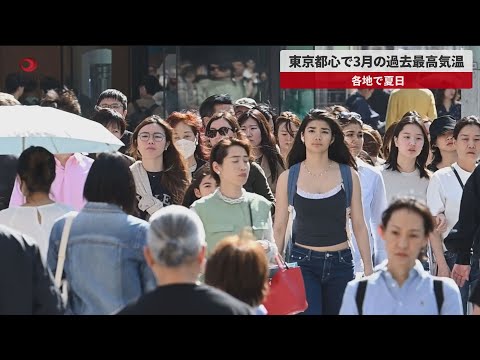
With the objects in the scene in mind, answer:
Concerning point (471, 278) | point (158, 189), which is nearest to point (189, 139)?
point (158, 189)

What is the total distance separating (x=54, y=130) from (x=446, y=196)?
293cm

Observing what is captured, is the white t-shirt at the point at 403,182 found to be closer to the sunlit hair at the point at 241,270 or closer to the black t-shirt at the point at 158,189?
the black t-shirt at the point at 158,189

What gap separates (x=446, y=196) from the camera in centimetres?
920

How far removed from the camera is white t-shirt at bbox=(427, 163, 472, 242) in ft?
30.1

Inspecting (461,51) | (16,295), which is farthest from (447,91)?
(16,295)

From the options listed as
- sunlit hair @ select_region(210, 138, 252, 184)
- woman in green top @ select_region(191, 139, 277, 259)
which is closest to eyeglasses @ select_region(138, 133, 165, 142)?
sunlit hair @ select_region(210, 138, 252, 184)

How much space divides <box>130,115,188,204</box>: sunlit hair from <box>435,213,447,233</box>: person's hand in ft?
6.15

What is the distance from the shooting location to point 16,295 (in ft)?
19.3

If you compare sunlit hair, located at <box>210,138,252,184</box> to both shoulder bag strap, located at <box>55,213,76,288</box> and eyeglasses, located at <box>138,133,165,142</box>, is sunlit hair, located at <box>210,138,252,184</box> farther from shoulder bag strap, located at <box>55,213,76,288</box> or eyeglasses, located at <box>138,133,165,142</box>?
shoulder bag strap, located at <box>55,213,76,288</box>

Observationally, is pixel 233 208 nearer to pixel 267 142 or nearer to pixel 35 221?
pixel 35 221

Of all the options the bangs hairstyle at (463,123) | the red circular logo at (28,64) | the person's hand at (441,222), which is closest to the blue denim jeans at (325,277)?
the person's hand at (441,222)

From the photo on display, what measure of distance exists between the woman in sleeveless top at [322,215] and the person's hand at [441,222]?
32.3 inches

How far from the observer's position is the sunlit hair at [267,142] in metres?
10.3
